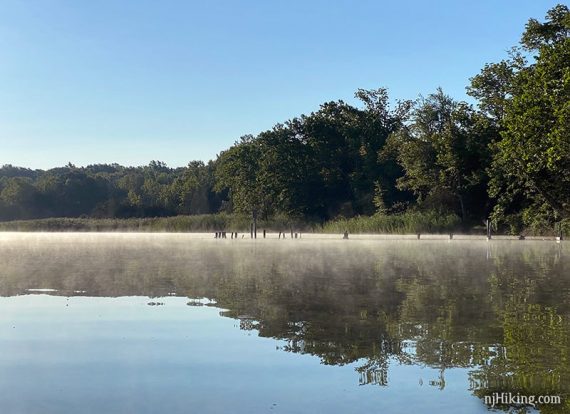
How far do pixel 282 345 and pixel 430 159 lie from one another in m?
65.5

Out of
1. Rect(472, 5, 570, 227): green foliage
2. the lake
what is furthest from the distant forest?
the lake

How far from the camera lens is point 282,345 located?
32.1ft

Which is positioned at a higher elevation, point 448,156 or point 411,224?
point 448,156

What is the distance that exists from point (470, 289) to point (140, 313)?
8.25m

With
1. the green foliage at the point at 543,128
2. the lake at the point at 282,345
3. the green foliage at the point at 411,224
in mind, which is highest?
the green foliage at the point at 543,128

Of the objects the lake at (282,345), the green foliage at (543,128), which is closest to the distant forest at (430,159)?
the green foliage at (543,128)

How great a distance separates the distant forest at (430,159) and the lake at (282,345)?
28539 mm

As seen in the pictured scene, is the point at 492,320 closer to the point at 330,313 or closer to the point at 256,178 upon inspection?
the point at 330,313

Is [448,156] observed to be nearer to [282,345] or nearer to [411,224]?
[411,224]

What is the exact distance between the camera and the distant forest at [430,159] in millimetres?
44188

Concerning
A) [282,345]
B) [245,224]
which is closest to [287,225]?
[245,224]

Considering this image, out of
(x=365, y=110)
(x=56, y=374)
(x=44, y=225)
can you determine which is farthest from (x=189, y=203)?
(x=56, y=374)

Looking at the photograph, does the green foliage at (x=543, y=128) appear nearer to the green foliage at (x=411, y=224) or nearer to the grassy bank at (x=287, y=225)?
the grassy bank at (x=287, y=225)

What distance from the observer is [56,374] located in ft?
26.7
